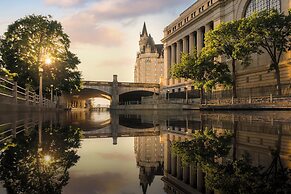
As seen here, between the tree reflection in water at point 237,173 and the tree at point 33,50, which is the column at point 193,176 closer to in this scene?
the tree reflection in water at point 237,173

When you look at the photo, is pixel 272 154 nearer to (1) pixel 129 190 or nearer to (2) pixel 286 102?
(1) pixel 129 190

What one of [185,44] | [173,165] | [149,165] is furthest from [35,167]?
[185,44]

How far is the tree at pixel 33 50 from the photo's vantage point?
36.9m

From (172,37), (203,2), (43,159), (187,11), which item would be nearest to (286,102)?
(43,159)

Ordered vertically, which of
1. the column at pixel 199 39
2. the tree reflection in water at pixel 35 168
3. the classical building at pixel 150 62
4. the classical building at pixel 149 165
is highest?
the classical building at pixel 150 62

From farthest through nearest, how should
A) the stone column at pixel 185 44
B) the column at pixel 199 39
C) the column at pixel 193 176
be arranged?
the stone column at pixel 185 44 → the column at pixel 199 39 → the column at pixel 193 176

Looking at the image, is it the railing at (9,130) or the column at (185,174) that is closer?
the column at (185,174)

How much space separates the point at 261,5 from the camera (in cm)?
5056

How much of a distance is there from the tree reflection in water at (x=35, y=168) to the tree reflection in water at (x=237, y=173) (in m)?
1.76

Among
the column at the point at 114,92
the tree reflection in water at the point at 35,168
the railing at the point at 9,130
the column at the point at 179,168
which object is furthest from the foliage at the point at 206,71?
the column at the point at 114,92

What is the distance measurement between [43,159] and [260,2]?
5361 cm

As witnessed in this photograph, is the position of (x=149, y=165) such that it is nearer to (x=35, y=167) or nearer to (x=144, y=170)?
(x=144, y=170)

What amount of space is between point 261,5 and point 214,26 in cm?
1480

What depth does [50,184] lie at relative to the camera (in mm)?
3178
